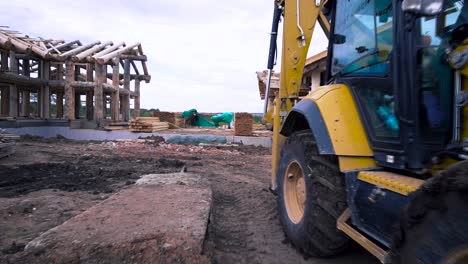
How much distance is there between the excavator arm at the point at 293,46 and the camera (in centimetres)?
542

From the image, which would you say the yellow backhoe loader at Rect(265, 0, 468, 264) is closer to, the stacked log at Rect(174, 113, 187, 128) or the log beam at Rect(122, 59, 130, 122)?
the stacked log at Rect(174, 113, 187, 128)

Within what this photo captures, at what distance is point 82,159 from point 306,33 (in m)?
8.86

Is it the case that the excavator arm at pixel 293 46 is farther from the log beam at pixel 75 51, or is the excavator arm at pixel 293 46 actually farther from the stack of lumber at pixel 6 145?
the log beam at pixel 75 51

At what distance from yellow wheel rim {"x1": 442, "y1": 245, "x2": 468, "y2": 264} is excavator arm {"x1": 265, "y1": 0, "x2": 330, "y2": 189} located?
12.1ft

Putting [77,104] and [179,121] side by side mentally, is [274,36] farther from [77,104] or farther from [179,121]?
[77,104]

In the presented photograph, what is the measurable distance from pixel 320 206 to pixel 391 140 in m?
0.95

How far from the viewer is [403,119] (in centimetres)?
302

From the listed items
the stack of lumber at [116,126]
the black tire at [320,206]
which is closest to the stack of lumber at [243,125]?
the stack of lumber at [116,126]

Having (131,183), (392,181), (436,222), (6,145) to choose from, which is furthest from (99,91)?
(436,222)

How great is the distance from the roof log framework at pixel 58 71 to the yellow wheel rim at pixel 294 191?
16680 mm

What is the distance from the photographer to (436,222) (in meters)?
2.11

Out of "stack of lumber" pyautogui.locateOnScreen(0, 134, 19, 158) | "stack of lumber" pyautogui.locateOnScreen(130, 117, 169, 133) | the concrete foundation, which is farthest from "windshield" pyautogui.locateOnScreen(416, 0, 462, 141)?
"stack of lumber" pyautogui.locateOnScreen(130, 117, 169, 133)

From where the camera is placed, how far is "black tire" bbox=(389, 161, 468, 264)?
1964 millimetres

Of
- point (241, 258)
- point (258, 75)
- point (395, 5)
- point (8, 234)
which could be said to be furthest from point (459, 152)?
point (258, 75)
